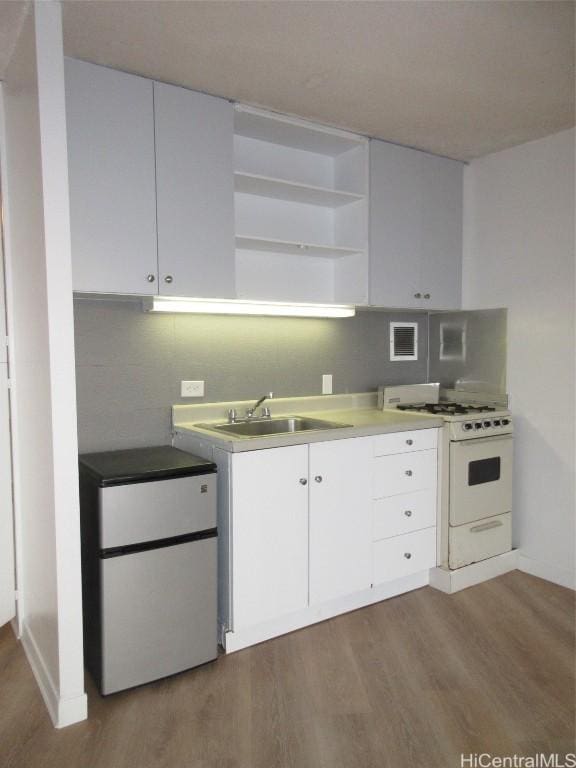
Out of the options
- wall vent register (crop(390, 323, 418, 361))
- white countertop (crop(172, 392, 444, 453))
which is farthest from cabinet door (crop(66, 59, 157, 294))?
wall vent register (crop(390, 323, 418, 361))

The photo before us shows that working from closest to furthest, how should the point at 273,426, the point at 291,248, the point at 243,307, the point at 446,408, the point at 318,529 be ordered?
the point at 318,529, the point at 243,307, the point at 291,248, the point at 273,426, the point at 446,408

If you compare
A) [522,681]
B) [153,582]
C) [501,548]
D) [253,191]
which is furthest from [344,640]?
[253,191]

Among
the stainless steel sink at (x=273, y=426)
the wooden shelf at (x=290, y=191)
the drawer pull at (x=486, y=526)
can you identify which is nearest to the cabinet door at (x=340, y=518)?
the stainless steel sink at (x=273, y=426)

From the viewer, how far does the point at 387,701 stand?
2.15 metres

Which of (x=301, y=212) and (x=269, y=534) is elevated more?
(x=301, y=212)

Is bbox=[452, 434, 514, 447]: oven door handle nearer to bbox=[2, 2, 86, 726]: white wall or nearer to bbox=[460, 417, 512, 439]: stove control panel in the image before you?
bbox=[460, 417, 512, 439]: stove control panel

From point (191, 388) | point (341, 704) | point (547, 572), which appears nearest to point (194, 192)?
point (191, 388)

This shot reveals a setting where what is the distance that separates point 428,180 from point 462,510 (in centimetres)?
194

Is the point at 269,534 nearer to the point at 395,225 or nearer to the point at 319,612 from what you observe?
the point at 319,612

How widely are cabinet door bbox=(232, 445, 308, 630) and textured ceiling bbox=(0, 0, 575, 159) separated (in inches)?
63.4

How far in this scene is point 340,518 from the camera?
2748mm

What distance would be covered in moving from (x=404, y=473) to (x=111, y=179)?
6.53 feet

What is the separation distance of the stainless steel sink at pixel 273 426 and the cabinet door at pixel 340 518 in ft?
0.63

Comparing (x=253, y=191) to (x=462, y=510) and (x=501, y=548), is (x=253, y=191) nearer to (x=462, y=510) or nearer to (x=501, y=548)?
(x=462, y=510)
